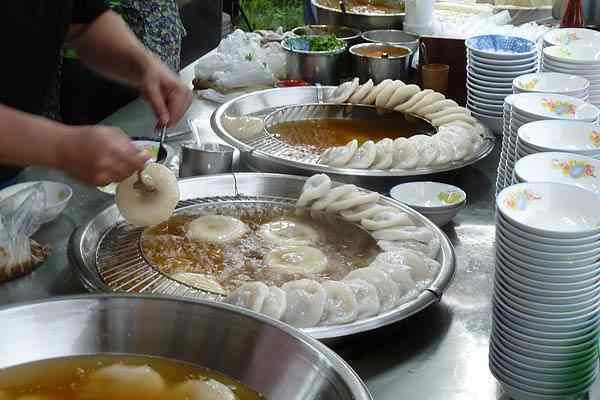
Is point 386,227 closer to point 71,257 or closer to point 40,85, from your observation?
point 71,257

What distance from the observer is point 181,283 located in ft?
7.74

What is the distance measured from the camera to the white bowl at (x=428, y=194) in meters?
2.91

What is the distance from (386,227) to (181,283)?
2.30 ft

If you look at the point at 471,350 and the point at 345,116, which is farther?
the point at 345,116

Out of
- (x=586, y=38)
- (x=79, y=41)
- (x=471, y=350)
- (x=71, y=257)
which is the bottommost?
(x=471, y=350)

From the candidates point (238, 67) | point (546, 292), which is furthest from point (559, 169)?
point (238, 67)

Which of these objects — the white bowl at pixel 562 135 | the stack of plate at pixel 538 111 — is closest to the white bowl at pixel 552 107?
the stack of plate at pixel 538 111

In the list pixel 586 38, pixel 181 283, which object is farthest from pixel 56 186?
pixel 586 38

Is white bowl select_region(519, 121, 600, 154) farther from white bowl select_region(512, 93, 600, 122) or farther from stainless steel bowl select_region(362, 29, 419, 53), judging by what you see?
stainless steel bowl select_region(362, 29, 419, 53)

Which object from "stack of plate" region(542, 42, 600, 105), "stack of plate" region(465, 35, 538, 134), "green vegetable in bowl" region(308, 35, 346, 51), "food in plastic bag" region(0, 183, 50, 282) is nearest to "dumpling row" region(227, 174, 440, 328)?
"food in plastic bag" region(0, 183, 50, 282)

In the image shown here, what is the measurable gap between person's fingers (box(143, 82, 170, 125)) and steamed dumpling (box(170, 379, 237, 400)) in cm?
112

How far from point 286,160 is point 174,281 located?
0.96 meters

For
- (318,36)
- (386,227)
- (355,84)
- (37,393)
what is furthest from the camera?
(318,36)

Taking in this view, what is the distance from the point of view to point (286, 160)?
3.21 meters
